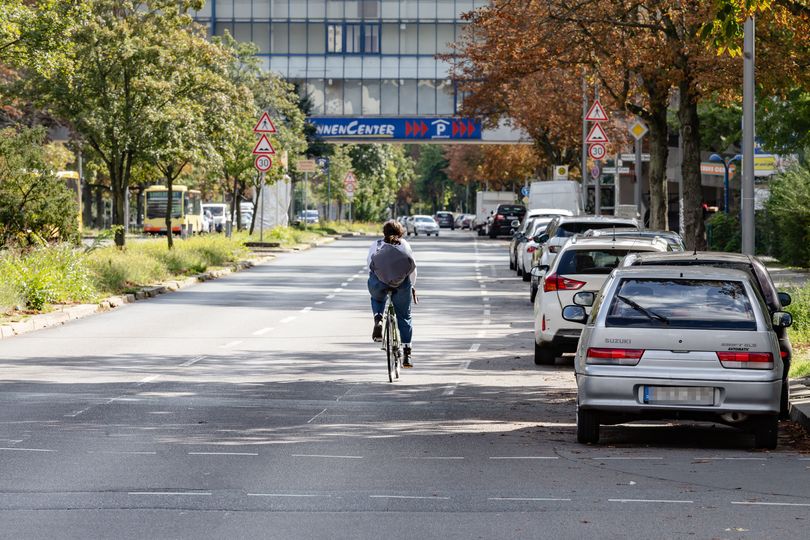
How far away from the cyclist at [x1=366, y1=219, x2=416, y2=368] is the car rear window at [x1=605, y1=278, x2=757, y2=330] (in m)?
5.03

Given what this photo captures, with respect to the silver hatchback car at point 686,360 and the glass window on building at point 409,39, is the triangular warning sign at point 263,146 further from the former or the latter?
the glass window on building at point 409,39

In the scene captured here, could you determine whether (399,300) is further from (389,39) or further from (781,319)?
(389,39)

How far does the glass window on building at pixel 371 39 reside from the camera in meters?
90.1

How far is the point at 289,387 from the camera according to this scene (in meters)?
15.3

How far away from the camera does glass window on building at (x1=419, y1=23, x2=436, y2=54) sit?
9025 centimetres

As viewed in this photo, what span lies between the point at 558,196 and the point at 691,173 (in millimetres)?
24559

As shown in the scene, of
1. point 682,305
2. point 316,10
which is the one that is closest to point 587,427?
point 682,305

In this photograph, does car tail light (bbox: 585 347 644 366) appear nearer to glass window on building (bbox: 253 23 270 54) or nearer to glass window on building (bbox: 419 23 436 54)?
glass window on building (bbox: 419 23 436 54)

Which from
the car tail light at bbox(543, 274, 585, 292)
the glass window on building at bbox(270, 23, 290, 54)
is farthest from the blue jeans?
the glass window on building at bbox(270, 23, 290, 54)

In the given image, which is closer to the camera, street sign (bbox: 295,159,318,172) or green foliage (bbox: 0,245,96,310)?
green foliage (bbox: 0,245,96,310)

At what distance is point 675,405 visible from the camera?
36.4 feet

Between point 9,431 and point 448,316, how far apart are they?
14742mm

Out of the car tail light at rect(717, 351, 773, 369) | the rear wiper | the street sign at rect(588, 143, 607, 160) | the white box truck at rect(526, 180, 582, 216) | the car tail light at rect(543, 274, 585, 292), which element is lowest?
the car tail light at rect(717, 351, 773, 369)

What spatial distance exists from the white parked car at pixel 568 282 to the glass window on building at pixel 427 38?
72870 mm
